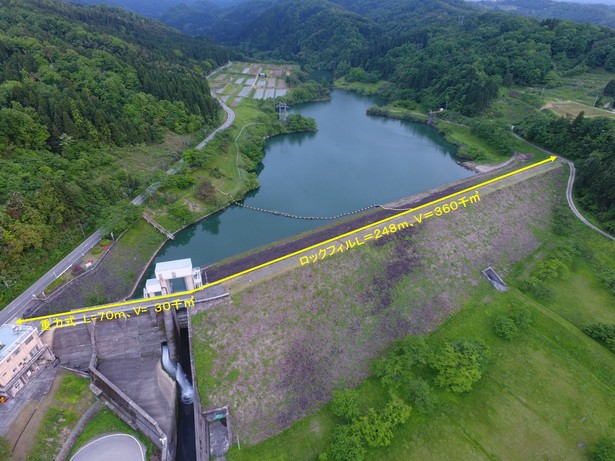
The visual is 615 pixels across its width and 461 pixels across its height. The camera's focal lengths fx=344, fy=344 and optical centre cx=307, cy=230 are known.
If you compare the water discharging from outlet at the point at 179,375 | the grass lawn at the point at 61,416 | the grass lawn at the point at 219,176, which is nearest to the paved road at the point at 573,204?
the grass lawn at the point at 219,176

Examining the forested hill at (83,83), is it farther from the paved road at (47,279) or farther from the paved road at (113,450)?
the paved road at (113,450)

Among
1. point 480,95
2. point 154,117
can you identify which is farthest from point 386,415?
point 480,95

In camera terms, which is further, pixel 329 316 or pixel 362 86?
pixel 362 86

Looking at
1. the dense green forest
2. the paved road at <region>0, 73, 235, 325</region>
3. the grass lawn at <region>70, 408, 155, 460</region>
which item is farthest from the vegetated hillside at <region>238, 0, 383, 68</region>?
the grass lawn at <region>70, 408, 155, 460</region>

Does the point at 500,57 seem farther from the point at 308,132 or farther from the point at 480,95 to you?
the point at 308,132

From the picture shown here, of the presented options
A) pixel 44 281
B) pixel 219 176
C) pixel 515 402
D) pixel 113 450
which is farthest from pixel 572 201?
pixel 44 281

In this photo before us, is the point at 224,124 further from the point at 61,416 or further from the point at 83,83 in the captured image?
the point at 61,416
